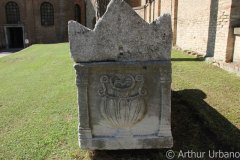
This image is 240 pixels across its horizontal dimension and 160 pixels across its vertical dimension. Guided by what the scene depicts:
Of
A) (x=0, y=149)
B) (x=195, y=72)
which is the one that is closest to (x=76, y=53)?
(x=0, y=149)

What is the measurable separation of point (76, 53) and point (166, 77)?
3.65ft

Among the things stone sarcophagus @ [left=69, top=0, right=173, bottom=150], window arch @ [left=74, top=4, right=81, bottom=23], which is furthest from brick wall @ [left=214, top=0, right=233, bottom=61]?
window arch @ [left=74, top=4, right=81, bottom=23]

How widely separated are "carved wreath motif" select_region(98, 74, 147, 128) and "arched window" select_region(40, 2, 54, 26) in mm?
37097

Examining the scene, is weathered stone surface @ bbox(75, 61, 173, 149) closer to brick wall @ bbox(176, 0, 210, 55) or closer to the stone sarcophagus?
the stone sarcophagus

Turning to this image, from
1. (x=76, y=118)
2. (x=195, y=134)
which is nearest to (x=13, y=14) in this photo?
(x=76, y=118)

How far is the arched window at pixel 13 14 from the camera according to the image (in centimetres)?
3891

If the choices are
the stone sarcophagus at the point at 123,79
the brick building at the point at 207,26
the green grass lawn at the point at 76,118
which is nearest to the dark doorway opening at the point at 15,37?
the brick building at the point at 207,26

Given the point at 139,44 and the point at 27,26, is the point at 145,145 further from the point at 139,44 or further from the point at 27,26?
the point at 27,26

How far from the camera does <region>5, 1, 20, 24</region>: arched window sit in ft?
128

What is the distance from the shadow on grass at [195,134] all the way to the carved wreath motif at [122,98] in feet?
1.69

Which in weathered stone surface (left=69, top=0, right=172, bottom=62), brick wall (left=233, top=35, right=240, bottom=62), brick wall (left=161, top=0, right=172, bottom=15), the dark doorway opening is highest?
brick wall (left=161, top=0, right=172, bottom=15)

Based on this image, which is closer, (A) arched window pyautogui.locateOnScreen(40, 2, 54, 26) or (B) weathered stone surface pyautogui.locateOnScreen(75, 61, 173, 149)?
(B) weathered stone surface pyautogui.locateOnScreen(75, 61, 173, 149)

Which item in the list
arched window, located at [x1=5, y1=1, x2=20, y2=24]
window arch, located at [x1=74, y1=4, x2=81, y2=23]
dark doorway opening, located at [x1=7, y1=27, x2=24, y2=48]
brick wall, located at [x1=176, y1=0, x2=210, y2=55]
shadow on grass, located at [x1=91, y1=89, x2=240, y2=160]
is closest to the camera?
shadow on grass, located at [x1=91, y1=89, x2=240, y2=160]

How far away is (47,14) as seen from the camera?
3912 cm
